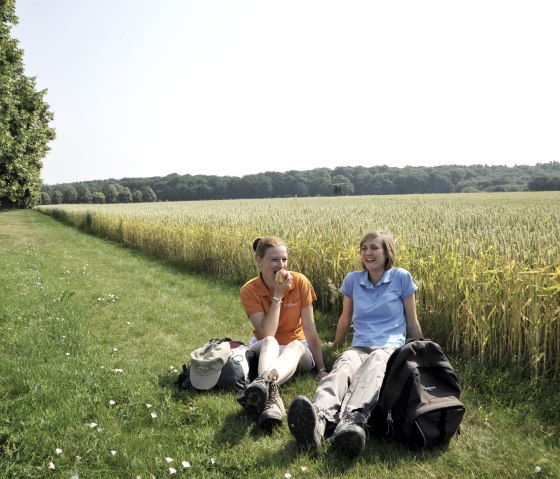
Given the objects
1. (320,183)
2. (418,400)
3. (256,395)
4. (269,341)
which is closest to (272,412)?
(256,395)

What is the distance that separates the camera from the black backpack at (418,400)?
9.57ft

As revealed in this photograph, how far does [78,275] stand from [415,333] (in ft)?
27.0

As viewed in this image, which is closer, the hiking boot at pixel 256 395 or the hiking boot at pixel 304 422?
the hiking boot at pixel 304 422

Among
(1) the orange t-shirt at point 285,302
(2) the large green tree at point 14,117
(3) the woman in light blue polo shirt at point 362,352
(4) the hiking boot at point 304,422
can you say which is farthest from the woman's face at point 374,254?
(2) the large green tree at point 14,117

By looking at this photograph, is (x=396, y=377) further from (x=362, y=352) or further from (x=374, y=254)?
(x=374, y=254)

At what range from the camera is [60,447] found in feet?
9.84

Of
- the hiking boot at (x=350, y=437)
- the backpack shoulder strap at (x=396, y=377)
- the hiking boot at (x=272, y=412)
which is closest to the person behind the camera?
the hiking boot at (x=350, y=437)

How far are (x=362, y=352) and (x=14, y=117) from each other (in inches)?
811

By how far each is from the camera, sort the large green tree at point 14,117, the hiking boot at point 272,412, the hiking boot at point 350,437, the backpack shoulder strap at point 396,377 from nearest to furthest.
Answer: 1. the hiking boot at point 350,437
2. the backpack shoulder strap at point 396,377
3. the hiking boot at point 272,412
4. the large green tree at point 14,117

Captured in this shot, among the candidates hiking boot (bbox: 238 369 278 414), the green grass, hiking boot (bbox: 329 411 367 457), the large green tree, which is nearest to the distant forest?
the large green tree

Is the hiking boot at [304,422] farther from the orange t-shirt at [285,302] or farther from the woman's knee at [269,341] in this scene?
the orange t-shirt at [285,302]

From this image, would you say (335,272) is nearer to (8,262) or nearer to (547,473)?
(547,473)

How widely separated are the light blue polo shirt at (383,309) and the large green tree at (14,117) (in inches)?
665

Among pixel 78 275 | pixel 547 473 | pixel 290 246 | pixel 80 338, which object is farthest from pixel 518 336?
pixel 78 275
